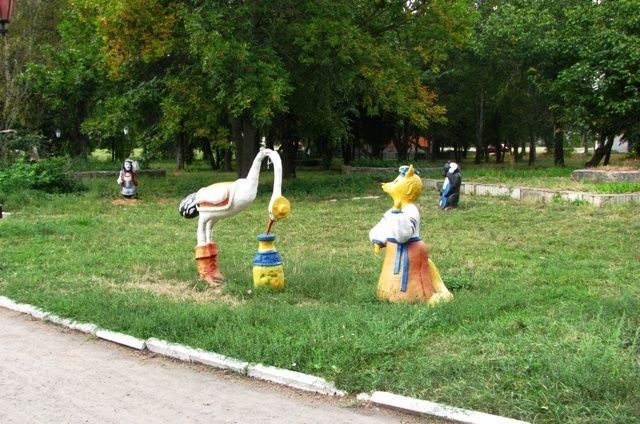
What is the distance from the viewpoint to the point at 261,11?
62.3ft

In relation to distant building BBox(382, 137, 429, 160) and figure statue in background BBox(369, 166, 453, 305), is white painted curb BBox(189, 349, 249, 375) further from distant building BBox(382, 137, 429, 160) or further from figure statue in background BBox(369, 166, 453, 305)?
distant building BBox(382, 137, 429, 160)

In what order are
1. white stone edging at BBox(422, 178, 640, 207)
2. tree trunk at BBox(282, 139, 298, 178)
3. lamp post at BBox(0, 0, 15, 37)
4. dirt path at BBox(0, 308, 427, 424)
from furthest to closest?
tree trunk at BBox(282, 139, 298, 178)
white stone edging at BBox(422, 178, 640, 207)
lamp post at BBox(0, 0, 15, 37)
dirt path at BBox(0, 308, 427, 424)

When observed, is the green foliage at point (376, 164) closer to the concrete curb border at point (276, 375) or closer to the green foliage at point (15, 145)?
the green foliage at point (15, 145)

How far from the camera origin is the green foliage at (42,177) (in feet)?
61.5

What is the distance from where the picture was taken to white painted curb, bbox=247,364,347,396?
495cm

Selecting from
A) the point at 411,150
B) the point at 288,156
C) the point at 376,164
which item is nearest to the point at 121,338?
the point at 288,156

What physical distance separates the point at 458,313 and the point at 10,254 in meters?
6.95

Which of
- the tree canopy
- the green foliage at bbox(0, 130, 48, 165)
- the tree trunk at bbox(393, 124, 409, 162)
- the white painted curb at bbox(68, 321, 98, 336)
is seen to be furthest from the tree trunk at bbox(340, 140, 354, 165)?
the white painted curb at bbox(68, 321, 98, 336)

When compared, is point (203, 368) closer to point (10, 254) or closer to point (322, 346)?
point (322, 346)

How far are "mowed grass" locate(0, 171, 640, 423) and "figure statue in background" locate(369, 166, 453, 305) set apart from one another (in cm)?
24

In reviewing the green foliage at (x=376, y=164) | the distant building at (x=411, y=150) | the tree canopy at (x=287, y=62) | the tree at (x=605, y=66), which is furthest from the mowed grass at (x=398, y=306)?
the distant building at (x=411, y=150)

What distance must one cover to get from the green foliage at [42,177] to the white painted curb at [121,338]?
13.3 m

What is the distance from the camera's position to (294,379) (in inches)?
200

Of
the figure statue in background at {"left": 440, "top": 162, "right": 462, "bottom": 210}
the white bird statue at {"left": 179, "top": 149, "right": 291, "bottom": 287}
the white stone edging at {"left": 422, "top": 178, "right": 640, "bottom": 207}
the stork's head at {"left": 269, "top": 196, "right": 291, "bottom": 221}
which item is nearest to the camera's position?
the stork's head at {"left": 269, "top": 196, "right": 291, "bottom": 221}
